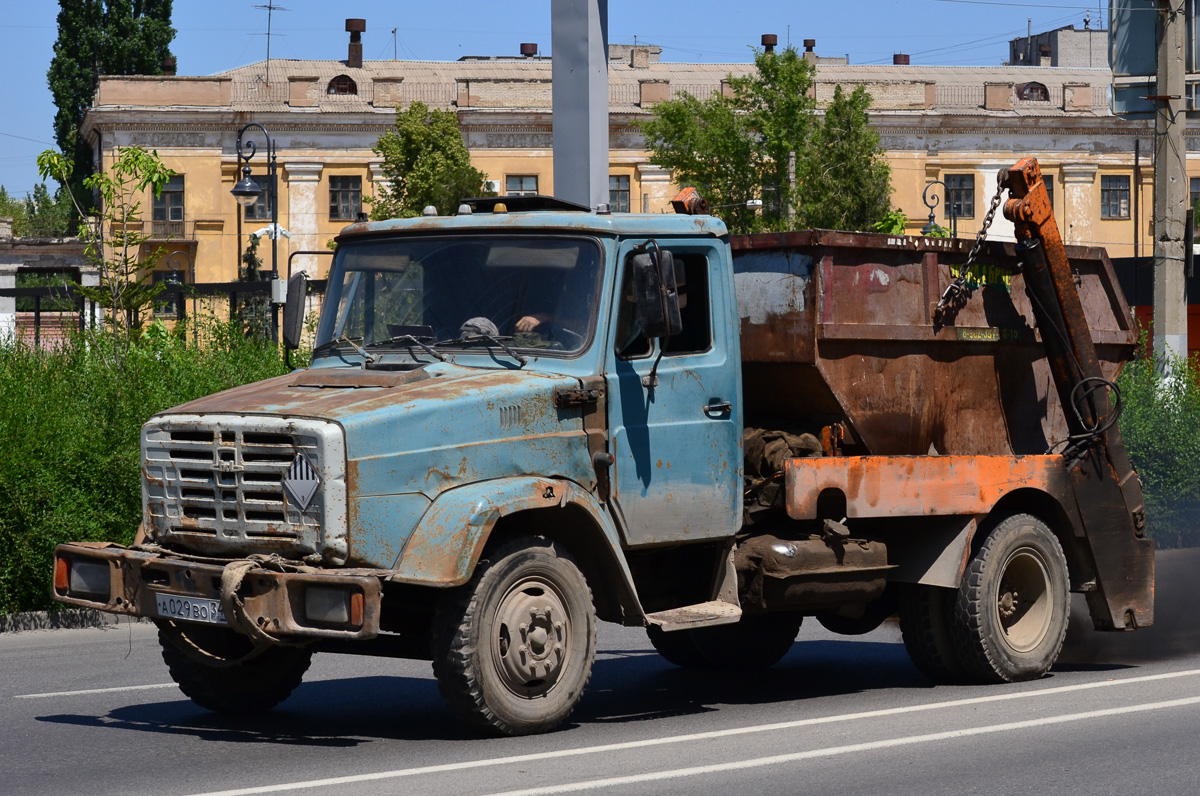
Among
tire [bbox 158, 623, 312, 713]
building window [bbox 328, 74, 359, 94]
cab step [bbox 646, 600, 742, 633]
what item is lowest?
tire [bbox 158, 623, 312, 713]

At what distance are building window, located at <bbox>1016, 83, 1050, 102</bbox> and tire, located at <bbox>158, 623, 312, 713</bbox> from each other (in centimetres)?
7424

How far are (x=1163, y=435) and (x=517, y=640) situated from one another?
12542 mm

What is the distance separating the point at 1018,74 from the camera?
286ft

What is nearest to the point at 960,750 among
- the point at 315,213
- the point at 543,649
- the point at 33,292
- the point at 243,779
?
the point at 543,649

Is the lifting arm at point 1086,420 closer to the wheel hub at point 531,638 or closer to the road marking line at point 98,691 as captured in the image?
the wheel hub at point 531,638

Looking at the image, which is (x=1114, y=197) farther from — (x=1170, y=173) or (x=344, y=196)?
(x=1170, y=173)

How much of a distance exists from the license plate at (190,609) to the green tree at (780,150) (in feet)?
157

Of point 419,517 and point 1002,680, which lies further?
point 1002,680

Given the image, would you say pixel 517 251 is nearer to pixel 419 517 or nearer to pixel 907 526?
pixel 419 517

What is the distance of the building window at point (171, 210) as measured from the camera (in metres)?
66.1

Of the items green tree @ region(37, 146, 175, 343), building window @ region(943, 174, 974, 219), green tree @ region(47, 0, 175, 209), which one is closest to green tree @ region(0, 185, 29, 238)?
green tree @ region(47, 0, 175, 209)

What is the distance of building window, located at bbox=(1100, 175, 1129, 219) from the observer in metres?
72.7

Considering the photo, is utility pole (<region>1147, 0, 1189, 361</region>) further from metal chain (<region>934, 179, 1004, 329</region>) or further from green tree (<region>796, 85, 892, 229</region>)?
green tree (<region>796, 85, 892, 229</region>)

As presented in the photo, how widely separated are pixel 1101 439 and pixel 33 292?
17.2m
